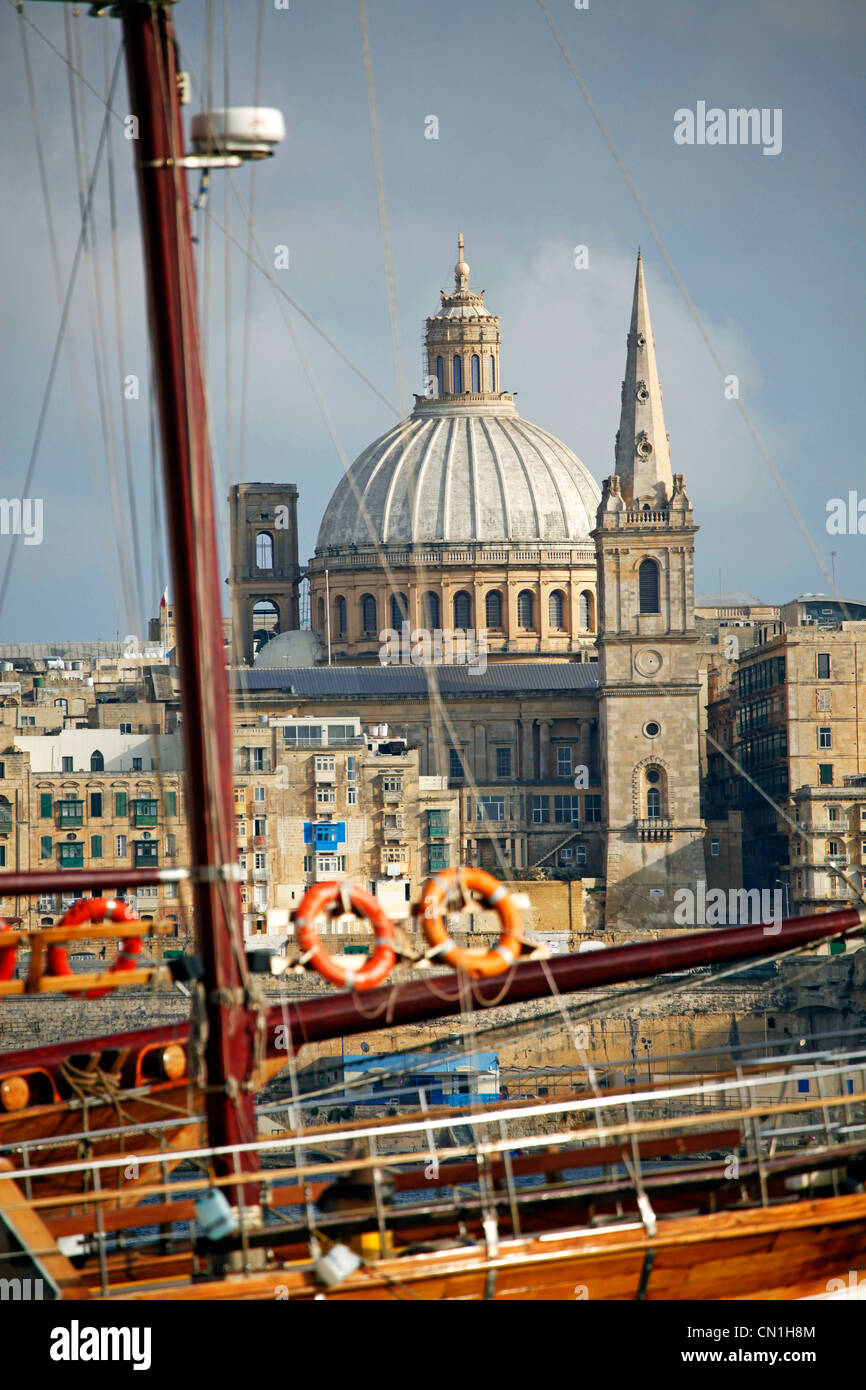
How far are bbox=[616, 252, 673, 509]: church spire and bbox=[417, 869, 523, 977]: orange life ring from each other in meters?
65.3

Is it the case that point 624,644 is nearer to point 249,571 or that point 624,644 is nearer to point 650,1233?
point 249,571

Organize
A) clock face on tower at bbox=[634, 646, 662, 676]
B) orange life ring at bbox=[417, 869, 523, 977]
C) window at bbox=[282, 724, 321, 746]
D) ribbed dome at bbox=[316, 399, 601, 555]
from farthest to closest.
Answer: ribbed dome at bbox=[316, 399, 601, 555]
clock face on tower at bbox=[634, 646, 662, 676]
window at bbox=[282, 724, 321, 746]
orange life ring at bbox=[417, 869, 523, 977]

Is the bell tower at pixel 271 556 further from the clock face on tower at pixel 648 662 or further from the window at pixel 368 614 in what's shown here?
the clock face on tower at pixel 648 662

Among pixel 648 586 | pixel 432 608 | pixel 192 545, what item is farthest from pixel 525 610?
pixel 192 545

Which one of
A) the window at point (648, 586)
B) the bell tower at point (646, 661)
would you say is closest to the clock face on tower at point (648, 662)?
the bell tower at point (646, 661)

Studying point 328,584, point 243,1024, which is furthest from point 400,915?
point 328,584

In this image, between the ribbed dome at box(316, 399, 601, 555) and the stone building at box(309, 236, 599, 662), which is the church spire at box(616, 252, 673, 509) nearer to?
the stone building at box(309, 236, 599, 662)

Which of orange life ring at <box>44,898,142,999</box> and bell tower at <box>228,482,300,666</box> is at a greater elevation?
bell tower at <box>228,482,300,666</box>

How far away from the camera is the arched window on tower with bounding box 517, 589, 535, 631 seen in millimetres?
107375

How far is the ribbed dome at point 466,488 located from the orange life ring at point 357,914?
8453 cm

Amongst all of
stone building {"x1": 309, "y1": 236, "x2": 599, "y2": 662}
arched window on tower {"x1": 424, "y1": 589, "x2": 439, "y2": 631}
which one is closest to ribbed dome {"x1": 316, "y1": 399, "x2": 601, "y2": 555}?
stone building {"x1": 309, "y1": 236, "x2": 599, "y2": 662}

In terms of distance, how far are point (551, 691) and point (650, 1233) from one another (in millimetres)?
70600

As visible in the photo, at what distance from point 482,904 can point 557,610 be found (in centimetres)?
8505

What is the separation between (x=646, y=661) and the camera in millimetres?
86312
